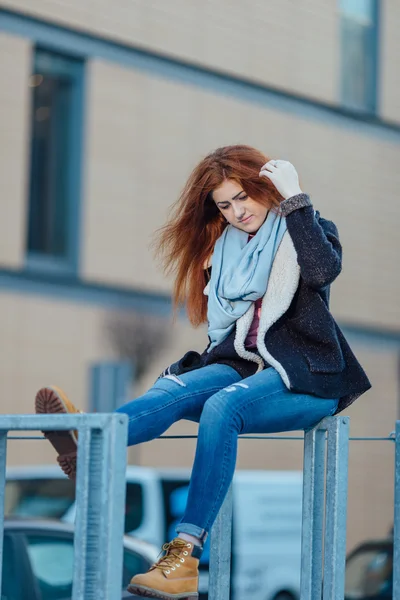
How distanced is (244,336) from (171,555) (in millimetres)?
768

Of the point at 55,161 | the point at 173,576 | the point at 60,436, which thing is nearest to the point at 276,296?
the point at 60,436

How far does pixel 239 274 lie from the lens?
12.1ft

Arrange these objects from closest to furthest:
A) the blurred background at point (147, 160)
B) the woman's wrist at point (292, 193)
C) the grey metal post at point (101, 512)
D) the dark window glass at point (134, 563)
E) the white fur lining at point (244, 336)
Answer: the grey metal post at point (101, 512) < the woman's wrist at point (292, 193) < the white fur lining at point (244, 336) < the dark window glass at point (134, 563) < the blurred background at point (147, 160)

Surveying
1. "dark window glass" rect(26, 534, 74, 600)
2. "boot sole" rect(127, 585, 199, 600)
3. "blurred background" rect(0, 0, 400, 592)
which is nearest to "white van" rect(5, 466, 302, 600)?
"blurred background" rect(0, 0, 400, 592)

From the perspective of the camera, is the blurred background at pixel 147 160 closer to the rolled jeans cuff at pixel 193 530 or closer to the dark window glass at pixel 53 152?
the dark window glass at pixel 53 152

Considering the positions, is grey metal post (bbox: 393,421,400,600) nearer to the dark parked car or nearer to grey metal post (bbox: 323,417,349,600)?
grey metal post (bbox: 323,417,349,600)

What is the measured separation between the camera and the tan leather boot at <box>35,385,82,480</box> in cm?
329

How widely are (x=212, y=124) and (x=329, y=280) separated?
11644mm

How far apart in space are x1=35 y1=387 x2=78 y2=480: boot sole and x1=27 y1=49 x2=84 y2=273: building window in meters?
9.80

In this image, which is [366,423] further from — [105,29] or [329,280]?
[329,280]

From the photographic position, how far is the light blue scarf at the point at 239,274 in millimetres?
3637

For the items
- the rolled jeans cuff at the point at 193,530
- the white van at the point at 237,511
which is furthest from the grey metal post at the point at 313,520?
the white van at the point at 237,511

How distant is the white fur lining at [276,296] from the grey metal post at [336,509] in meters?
0.24

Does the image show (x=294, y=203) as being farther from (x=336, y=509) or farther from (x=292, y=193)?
(x=336, y=509)
